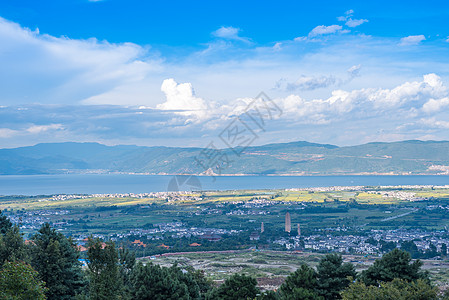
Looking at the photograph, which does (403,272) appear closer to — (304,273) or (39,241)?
(304,273)

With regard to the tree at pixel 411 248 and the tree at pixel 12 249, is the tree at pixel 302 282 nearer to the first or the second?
the tree at pixel 12 249

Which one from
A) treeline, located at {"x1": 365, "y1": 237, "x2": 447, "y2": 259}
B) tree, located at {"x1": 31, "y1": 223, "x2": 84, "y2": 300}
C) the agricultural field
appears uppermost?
tree, located at {"x1": 31, "y1": 223, "x2": 84, "y2": 300}

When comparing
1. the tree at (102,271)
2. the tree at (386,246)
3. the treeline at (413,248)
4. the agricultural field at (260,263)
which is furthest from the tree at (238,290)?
the tree at (386,246)

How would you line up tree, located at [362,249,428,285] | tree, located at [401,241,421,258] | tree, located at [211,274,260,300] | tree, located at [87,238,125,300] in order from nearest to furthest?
tree, located at [87,238,125,300]
tree, located at [211,274,260,300]
tree, located at [362,249,428,285]
tree, located at [401,241,421,258]

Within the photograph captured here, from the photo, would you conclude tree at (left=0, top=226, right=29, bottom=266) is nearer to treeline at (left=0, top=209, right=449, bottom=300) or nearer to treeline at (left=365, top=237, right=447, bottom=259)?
treeline at (left=0, top=209, right=449, bottom=300)

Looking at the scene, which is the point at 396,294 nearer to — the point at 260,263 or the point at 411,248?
the point at 260,263

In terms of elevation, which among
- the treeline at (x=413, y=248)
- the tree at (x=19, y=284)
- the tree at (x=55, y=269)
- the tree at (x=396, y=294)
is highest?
the tree at (x=19, y=284)

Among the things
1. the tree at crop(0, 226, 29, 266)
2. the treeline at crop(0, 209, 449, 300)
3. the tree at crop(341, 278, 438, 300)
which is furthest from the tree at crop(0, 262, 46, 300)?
the tree at crop(341, 278, 438, 300)
